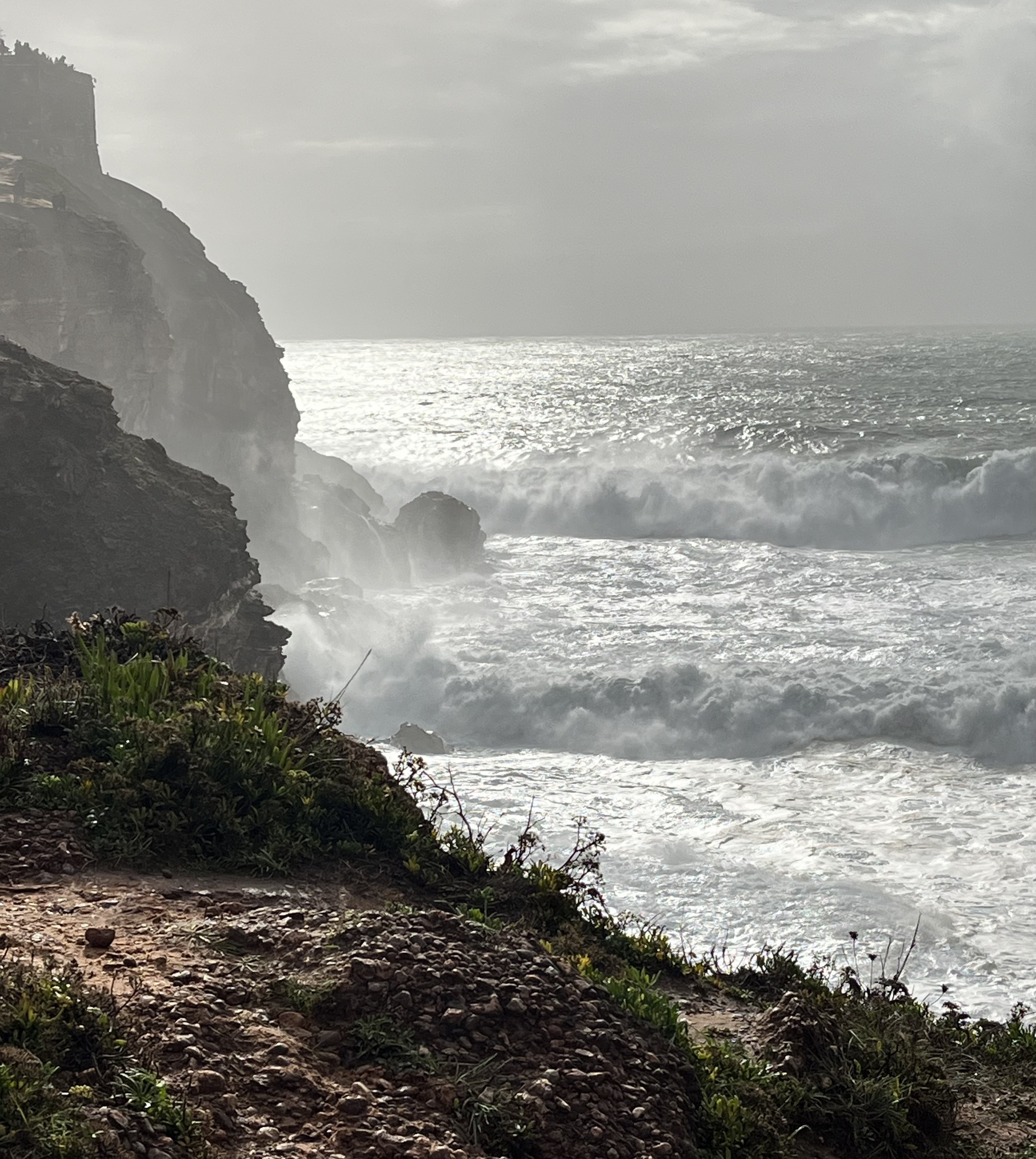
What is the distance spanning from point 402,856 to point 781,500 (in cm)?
3761

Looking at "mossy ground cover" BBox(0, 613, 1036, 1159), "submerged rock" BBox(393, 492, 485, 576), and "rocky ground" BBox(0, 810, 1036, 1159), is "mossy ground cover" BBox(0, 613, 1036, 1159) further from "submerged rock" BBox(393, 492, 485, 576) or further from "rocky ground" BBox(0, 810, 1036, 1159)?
"submerged rock" BBox(393, 492, 485, 576)

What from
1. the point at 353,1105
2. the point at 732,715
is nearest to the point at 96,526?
the point at 732,715

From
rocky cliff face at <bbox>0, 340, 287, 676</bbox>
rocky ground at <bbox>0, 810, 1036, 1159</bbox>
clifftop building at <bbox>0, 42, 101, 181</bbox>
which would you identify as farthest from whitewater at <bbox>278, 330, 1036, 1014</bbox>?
clifftop building at <bbox>0, 42, 101, 181</bbox>

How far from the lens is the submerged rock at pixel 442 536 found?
116ft

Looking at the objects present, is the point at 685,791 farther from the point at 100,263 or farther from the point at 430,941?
the point at 100,263

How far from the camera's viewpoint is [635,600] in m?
27.6

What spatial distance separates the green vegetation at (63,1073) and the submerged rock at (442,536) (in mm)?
30880

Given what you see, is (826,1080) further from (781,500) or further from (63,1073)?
(781,500)

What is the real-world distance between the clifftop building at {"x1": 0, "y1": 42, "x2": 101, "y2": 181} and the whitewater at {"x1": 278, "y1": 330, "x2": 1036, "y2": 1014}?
64.8 feet

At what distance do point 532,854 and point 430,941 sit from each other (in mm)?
8164

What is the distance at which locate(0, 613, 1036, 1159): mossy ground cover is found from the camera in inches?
185

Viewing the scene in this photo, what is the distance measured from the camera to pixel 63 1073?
11.6 feet

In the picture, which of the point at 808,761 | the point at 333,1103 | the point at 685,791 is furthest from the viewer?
the point at 808,761

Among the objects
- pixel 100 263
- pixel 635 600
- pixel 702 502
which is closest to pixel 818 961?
pixel 635 600
